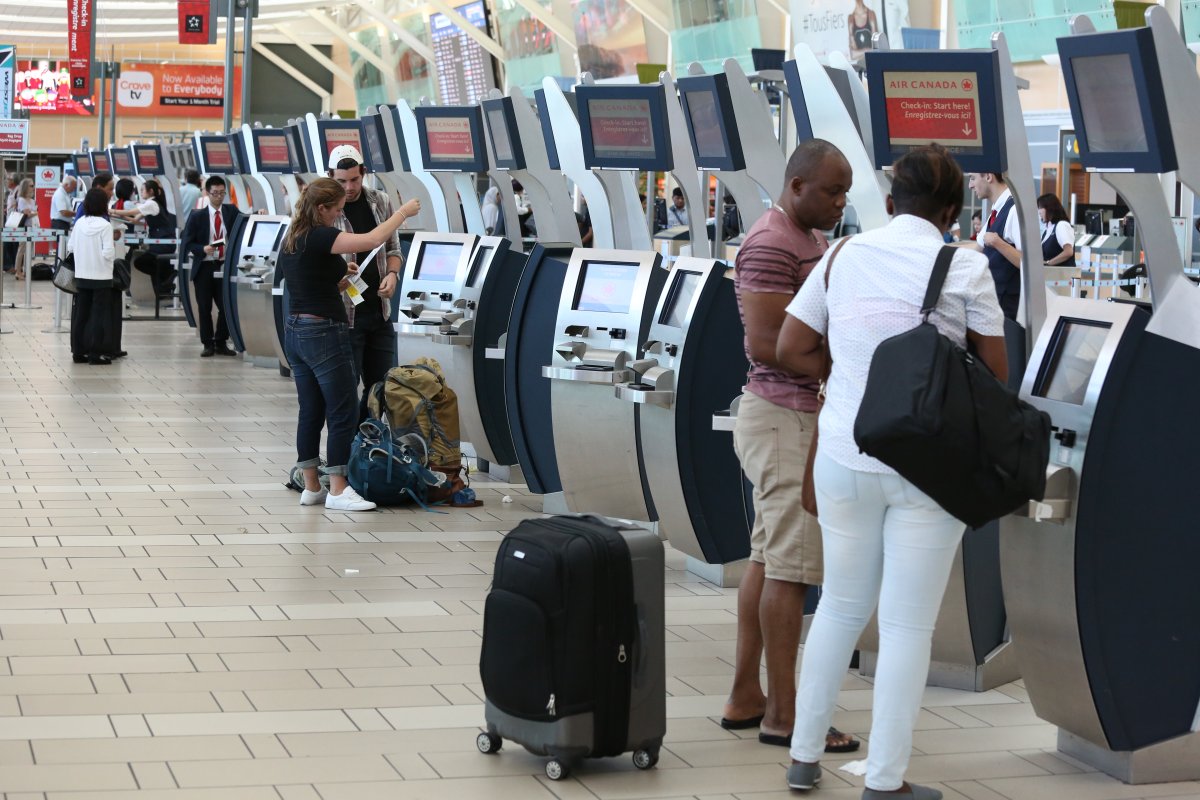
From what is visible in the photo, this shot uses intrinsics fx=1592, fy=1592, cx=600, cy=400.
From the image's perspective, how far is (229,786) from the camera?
3502 mm

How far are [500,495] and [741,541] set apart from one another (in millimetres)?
2068

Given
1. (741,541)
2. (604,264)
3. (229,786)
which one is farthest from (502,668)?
(604,264)

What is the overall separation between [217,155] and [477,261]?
25.7ft

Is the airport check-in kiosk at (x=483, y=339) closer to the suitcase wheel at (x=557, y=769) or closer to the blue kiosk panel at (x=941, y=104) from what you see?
the blue kiosk panel at (x=941, y=104)

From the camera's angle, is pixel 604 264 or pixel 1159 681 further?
pixel 604 264

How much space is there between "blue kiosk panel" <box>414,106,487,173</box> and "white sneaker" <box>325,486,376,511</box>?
2165 millimetres

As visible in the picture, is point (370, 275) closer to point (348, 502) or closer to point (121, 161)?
point (348, 502)

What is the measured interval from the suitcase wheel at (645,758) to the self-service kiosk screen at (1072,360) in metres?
1.23

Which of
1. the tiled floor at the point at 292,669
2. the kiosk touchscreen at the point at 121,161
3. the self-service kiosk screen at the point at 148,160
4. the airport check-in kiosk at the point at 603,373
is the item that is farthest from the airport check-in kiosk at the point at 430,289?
the kiosk touchscreen at the point at 121,161

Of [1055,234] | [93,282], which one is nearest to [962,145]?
[1055,234]

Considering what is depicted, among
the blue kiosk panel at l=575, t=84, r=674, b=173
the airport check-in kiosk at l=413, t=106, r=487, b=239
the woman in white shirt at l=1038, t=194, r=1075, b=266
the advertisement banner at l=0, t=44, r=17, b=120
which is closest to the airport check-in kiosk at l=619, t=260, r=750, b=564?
the blue kiosk panel at l=575, t=84, r=674, b=173

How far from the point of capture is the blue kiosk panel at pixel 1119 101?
11.7ft

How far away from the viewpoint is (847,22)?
21422mm

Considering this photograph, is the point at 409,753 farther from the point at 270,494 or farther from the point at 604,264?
the point at 270,494
